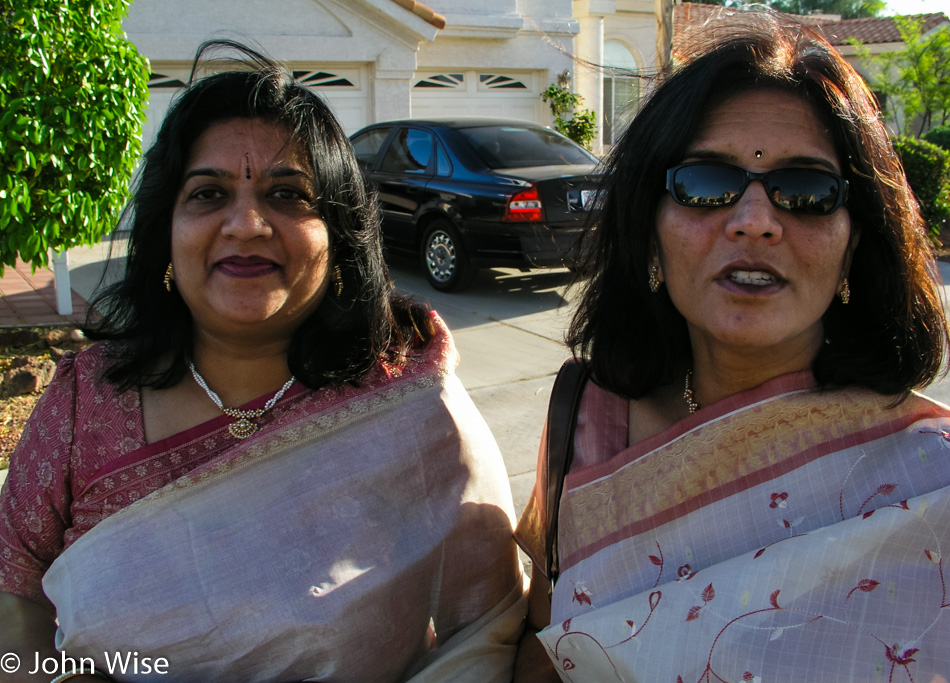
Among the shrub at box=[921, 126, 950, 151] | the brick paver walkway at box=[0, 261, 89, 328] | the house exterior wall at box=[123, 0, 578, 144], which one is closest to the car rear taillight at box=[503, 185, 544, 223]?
the brick paver walkway at box=[0, 261, 89, 328]

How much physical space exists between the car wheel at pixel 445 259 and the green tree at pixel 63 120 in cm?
325

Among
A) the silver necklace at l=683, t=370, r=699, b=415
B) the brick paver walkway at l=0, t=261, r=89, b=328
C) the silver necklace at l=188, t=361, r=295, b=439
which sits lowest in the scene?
the brick paver walkway at l=0, t=261, r=89, b=328

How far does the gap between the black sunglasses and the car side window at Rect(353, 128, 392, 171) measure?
7.67m

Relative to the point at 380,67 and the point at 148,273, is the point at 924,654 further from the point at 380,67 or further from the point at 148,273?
the point at 380,67

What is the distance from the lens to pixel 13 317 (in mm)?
6449

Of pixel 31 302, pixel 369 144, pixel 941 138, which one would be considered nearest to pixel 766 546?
pixel 31 302

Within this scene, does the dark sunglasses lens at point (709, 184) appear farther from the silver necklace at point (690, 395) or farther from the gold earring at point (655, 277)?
the silver necklace at point (690, 395)

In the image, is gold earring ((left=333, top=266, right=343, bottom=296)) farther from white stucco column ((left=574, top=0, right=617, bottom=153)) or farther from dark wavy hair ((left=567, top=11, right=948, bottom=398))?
white stucco column ((left=574, top=0, right=617, bottom=153))

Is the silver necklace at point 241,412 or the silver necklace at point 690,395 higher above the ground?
the silver necklace at point 690,395

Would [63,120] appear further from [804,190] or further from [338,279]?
[804,190]

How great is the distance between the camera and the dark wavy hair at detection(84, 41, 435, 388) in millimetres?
1861

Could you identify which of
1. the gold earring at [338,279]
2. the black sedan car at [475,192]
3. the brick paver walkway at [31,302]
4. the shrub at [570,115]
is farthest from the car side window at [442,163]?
the shrub at [570,115]

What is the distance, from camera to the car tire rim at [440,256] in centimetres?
793

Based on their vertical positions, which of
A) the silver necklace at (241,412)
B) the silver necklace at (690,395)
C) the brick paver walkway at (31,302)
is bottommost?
the brick paver walkway at (31,302)
